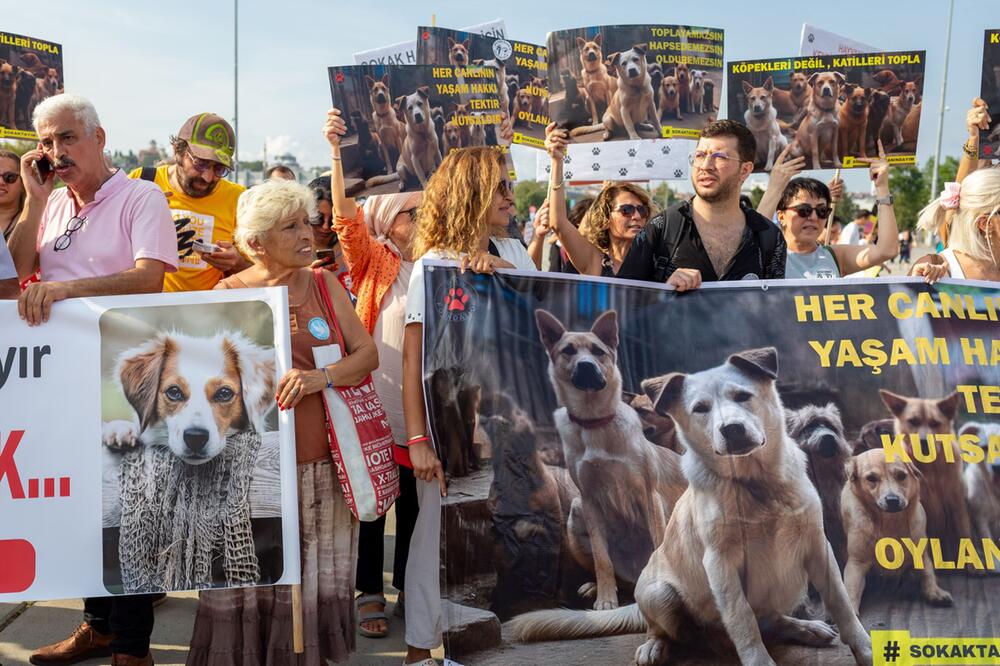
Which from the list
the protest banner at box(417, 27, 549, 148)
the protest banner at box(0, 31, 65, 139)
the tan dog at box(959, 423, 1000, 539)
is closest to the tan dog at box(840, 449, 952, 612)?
the tan dog at box(959, 423, 1000, 539)

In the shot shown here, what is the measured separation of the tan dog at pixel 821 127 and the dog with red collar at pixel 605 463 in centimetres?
272

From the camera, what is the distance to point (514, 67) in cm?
604

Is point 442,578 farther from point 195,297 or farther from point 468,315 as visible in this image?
point 195,297

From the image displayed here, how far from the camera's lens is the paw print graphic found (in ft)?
10.6

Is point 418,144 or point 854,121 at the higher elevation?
point 854,121

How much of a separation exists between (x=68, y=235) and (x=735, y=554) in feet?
8.65

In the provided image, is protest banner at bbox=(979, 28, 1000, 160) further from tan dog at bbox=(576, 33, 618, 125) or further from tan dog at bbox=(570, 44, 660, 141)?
tan dog at bbox=(576, 33, 618, 125)

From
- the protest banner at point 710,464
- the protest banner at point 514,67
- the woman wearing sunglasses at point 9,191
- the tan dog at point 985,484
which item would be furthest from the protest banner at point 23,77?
the tan dog at point 985,484

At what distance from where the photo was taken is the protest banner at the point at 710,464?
2.99 m

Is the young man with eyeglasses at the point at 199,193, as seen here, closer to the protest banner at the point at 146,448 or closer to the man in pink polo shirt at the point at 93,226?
the man in pink polo shirt at the point at 93,226

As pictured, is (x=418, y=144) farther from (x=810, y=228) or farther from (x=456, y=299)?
(x=810, y=228)

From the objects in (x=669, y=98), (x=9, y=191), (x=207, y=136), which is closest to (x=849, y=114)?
(x=669, y=98)

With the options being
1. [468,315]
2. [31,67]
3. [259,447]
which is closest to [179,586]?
[259,447]

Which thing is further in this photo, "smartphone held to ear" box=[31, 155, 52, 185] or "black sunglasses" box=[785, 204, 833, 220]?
"black sunglasses" box=[785, 204, 833, 220]
